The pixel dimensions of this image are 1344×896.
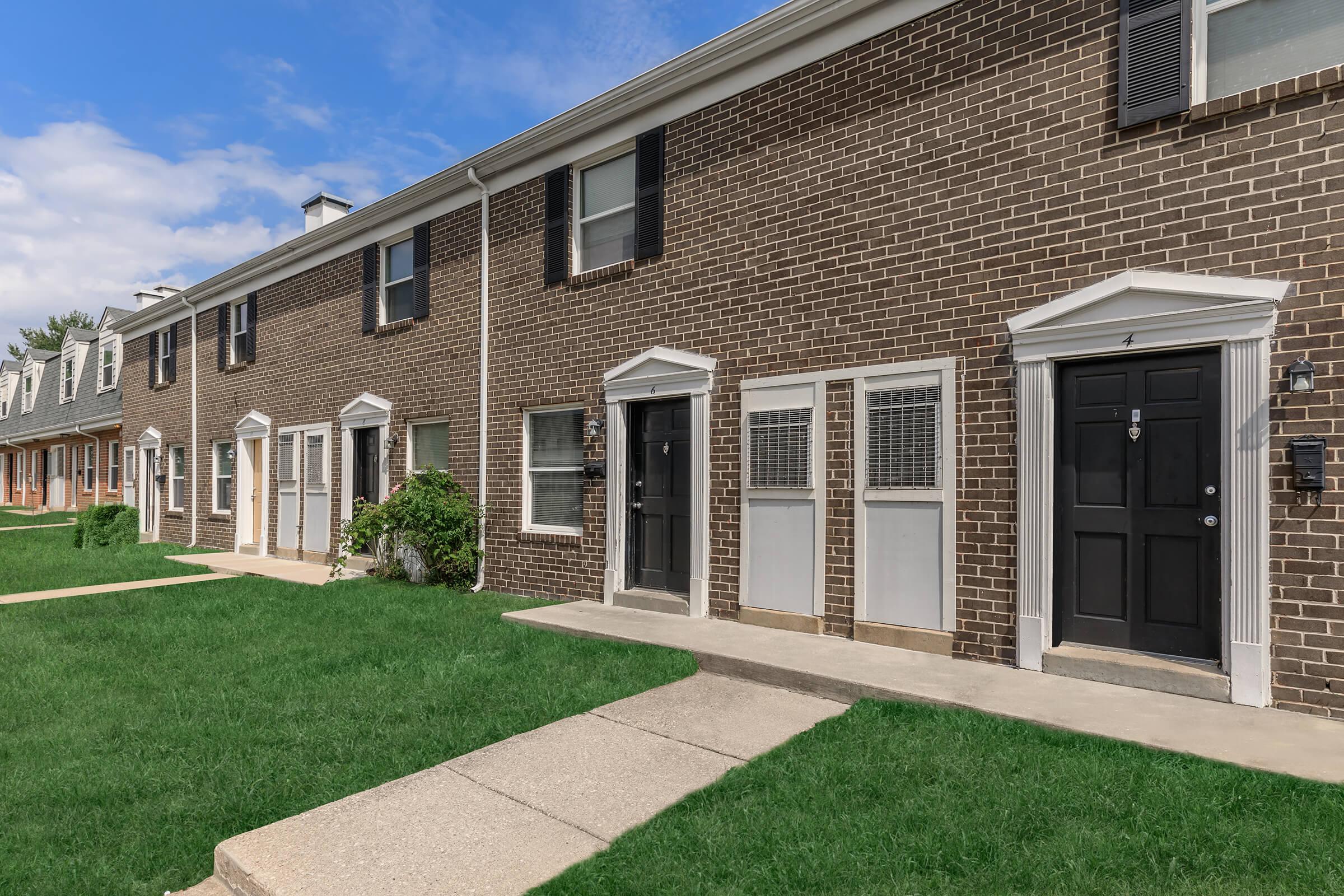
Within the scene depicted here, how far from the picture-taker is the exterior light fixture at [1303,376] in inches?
166

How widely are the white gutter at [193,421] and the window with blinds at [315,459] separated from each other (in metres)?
4.76

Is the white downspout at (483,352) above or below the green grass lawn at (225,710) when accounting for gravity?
above

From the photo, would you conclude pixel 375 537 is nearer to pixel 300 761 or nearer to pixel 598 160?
pixel 598 160

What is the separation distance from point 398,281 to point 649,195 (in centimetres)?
503

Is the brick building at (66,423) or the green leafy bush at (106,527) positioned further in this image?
the brick building at (66,423)

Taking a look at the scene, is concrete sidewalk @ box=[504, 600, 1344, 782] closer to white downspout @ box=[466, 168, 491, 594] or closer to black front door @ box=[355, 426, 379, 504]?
white downspout @ box=[466, 168, 491, 594]

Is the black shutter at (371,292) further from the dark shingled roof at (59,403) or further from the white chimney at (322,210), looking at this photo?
the dark shingled roof at (59,403)

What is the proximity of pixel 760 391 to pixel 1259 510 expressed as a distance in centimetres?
367

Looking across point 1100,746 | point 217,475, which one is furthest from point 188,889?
point 217,475

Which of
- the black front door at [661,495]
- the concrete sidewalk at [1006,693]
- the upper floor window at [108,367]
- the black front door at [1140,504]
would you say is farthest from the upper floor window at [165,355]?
the black front door at [1140,504]

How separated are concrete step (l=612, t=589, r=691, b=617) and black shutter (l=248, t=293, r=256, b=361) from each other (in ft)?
32.6

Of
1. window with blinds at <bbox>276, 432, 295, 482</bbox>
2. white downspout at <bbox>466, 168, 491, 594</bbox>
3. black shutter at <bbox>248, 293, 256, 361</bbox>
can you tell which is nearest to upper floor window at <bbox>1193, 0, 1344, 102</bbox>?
white downspout at <bbox>466, 168, 491, 594</bbox>

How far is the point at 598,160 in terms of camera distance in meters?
8.47

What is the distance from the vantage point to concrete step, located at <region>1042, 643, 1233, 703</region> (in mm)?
4516
